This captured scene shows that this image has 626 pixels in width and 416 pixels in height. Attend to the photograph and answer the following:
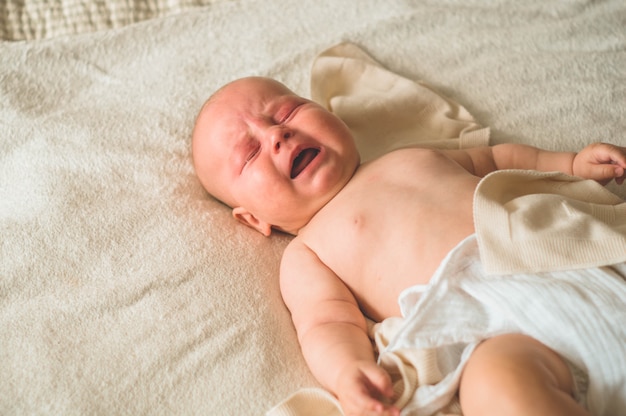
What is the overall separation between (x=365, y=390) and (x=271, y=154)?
50 centimetres

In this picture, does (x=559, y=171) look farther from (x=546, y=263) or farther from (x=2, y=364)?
(x=2, y=364)

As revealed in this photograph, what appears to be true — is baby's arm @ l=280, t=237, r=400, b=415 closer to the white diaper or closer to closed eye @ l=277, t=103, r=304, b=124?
the white diaper

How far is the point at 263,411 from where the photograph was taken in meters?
1.00

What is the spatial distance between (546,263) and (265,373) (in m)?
0.47

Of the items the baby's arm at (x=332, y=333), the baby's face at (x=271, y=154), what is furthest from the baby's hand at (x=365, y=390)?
the baby's face at (x=271, y=154)

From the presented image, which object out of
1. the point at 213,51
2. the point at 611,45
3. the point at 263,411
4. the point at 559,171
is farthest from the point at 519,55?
the point at 263,411

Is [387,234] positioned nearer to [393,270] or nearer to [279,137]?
[393,270]

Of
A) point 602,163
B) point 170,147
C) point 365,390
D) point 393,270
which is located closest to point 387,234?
point 393,270

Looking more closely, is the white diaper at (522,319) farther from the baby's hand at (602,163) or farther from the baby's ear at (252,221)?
the baby's ear at (252,221)

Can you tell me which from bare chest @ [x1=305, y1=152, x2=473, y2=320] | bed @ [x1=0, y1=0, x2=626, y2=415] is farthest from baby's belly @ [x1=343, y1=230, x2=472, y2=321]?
bed @ [x1=0, y1=0, x2=626, y2=415]

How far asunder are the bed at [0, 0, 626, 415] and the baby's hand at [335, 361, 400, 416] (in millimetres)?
141

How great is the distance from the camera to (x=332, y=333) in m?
1.04

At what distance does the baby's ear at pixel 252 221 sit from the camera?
130cm

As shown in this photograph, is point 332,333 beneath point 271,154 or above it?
beneath
